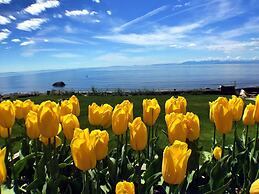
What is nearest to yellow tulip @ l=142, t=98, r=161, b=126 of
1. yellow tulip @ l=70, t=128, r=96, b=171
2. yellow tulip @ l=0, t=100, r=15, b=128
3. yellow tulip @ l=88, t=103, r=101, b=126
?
yellow tulip @ l=88, t=103, r=101, b=126

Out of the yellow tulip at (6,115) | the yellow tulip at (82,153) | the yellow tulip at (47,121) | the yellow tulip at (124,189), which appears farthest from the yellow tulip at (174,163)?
the yellow tulip at (6,115)

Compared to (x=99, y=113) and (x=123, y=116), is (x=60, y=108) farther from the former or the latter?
(x=123, y=116)

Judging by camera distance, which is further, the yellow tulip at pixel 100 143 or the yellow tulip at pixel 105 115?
the yellow tulip at pixel 105 115

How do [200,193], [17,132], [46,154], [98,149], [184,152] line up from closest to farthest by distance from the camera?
[184,152]
[98,149]
[46,154]
[200,193]
[17,132]

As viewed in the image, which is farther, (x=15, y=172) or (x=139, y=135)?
(x=15, y=172)

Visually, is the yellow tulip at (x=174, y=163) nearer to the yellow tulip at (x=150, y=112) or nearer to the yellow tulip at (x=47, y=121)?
the yellow tulip at (x=47, y=121)

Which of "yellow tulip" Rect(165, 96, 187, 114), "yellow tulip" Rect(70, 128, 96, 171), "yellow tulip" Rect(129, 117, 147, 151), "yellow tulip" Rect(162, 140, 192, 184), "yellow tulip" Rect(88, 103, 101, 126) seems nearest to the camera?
"yellow tulip" Rect(162, 140, 192, 184)

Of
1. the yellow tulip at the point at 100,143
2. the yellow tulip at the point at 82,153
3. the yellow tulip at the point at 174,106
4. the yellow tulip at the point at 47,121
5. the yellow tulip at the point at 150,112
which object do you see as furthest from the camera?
the yellow tulip at the point at 174,106

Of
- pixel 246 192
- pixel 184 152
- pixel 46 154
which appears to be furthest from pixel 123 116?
pixel 246 192

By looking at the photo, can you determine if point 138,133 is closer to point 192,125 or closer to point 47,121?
point 192,125

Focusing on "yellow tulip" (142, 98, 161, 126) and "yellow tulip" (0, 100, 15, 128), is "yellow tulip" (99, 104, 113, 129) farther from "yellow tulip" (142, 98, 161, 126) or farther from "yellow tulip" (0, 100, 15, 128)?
"yellow tulip" (0, 100, 15, 128)

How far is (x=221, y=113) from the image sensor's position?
2.98 m

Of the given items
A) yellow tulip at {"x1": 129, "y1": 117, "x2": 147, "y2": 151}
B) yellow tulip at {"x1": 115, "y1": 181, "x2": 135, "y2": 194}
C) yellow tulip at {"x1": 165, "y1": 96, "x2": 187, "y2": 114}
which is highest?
yellow tulip at {"x1": 165, "y1": 96, "x2": 187, "y2": 114}

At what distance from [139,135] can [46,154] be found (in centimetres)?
97
